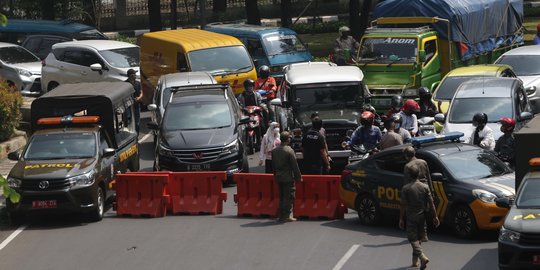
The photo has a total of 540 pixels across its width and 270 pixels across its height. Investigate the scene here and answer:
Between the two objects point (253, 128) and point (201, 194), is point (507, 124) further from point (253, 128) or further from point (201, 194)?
point (253, 128)

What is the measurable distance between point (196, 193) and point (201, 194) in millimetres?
93

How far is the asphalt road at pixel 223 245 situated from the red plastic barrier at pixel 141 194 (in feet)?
0.72

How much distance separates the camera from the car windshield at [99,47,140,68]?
33.0 m

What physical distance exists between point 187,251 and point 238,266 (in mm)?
1381

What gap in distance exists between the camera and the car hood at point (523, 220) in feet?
45.9

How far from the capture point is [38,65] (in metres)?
35.8

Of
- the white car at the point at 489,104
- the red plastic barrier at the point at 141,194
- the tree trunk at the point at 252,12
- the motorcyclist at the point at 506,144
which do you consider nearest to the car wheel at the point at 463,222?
the motorcyclist at the point at 506,144

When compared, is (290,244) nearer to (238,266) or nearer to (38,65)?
(238,266)

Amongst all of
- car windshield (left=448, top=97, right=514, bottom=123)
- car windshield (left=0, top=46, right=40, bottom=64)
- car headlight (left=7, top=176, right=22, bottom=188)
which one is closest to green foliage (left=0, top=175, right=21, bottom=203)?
car headlight (left=7, top=176, right=22, bottom=188)

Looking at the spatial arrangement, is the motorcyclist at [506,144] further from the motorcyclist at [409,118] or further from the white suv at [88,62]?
the white suv at [88,62]

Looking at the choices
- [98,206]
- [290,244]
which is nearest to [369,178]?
[290,244]

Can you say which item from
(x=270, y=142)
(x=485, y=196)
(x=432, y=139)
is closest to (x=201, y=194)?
(x=270, y=142)

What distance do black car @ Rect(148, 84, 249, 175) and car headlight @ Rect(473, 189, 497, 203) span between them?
710 centimetres

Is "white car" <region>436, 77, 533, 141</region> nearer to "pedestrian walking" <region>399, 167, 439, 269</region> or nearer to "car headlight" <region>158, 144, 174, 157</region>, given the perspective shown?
"car headlight" <region>158, 144, 174, 157</region>
